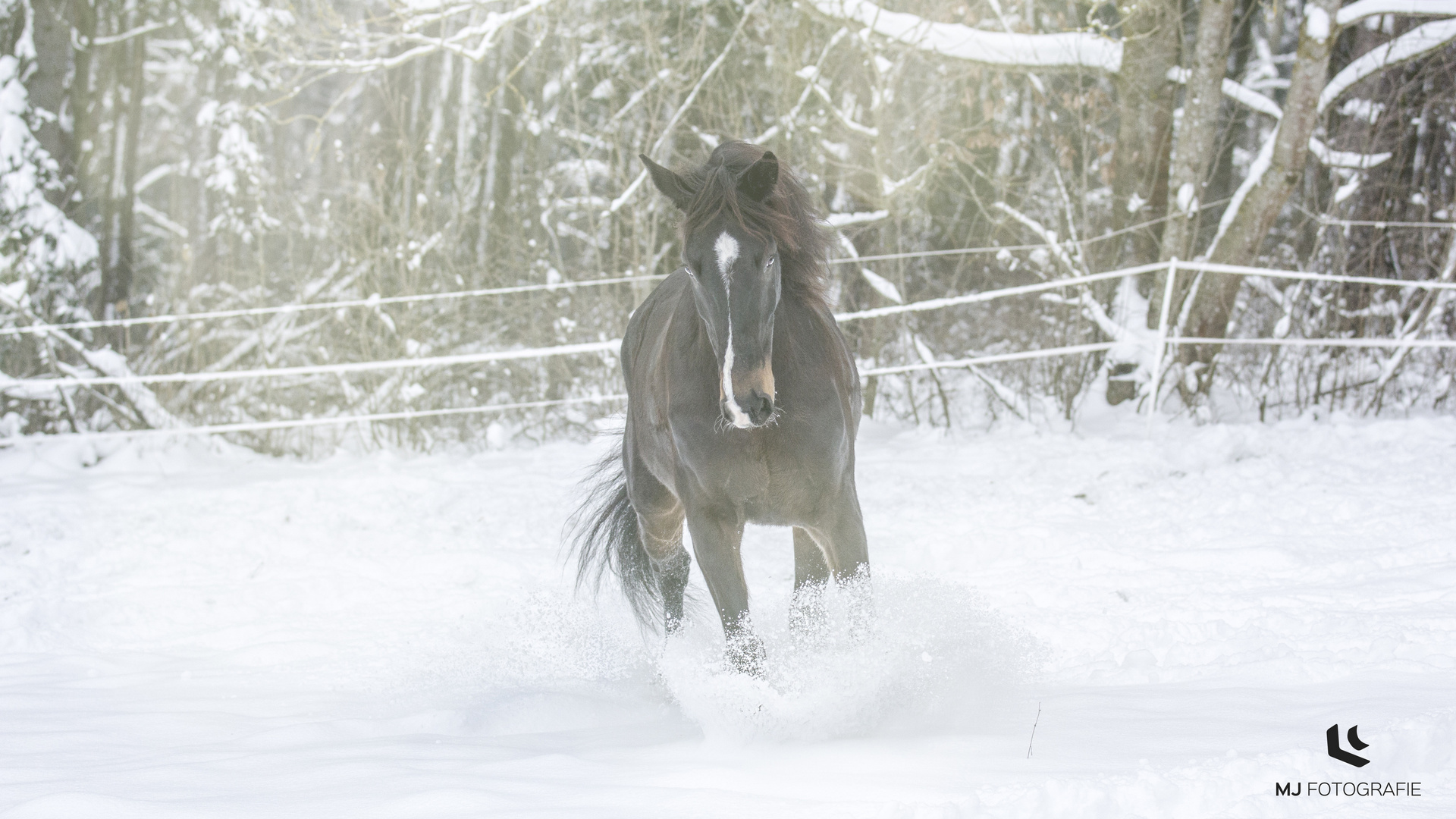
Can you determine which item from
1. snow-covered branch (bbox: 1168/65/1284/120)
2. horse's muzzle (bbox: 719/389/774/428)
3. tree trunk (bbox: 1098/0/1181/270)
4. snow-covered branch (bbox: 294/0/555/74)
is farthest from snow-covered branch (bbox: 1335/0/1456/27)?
horse's muzzle (bbox: 719/389/774/428)

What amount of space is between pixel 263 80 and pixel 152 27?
137 cm

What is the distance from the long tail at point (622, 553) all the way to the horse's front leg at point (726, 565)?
3.24 feet

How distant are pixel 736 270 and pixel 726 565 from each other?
0.92 metres

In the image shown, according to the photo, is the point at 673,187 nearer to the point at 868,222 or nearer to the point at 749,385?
the point at 749,385

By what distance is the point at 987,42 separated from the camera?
8062 mm

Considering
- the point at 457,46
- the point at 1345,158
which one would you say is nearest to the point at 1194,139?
the point at 1345,158

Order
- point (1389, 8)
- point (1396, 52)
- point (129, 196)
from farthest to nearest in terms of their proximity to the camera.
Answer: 1. point (129, 196)
2. point (1396, 52)
3. point (1389, 8)

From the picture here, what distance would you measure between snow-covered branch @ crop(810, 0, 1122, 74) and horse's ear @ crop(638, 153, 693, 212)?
537 centimetres

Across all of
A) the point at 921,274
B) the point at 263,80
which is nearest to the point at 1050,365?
the point at 921,274

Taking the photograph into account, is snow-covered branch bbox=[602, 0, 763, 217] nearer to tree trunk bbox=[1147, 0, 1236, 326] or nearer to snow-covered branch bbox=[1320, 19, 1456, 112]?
tree trunk bbox=[1147, 0, 1236, 326]

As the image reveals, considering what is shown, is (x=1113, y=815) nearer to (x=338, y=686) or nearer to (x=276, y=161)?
(x=338, y=686)

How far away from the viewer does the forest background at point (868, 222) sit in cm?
→ 776

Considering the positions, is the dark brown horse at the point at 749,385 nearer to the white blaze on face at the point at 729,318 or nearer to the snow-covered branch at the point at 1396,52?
the white blaze on face at the point at 729,318

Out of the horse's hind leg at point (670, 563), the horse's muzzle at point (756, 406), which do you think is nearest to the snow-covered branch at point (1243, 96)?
the horse's hind leg at point (670, 563)
